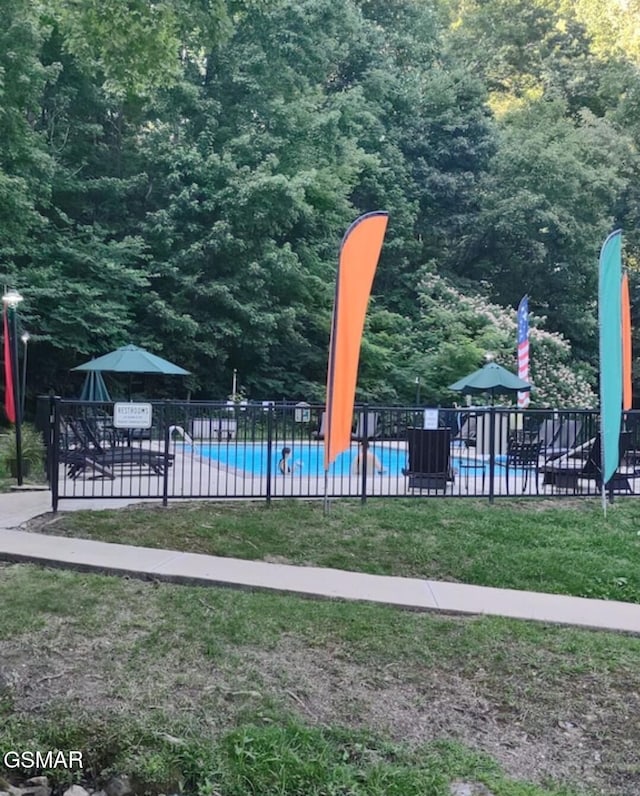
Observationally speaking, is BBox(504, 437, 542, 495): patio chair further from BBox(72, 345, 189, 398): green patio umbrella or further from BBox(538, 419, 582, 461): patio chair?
BBox(72, 345, 189, 398): green patio umbrella

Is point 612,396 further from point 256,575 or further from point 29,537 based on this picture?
point 29,537

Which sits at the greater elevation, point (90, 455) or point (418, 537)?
point (90, 455)

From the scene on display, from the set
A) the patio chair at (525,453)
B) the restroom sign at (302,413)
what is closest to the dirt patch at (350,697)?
the restroom sign at (302,413)

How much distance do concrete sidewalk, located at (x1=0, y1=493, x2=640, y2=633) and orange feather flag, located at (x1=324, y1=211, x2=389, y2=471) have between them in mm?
2055

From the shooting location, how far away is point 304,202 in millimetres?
23172

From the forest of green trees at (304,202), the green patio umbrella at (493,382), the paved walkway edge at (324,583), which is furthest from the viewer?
the forest of green trees at (304,202)

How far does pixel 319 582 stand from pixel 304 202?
63.4ft

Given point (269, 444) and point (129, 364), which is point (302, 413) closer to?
point (269, 444)

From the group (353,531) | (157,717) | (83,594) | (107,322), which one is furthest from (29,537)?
(107,322)

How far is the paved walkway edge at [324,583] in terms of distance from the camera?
5203 mm

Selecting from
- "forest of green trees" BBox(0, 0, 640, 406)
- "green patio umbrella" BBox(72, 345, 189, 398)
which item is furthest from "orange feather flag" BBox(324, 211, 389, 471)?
"forest of green trees" BBox(0, 0, 640, 406)

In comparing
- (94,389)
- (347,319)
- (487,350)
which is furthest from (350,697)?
(487,350)

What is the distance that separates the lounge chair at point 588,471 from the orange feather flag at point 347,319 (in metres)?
3.59

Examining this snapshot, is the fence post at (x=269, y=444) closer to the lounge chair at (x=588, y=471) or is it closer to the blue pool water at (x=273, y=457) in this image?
the blue pool water at (x=273, y=457)
